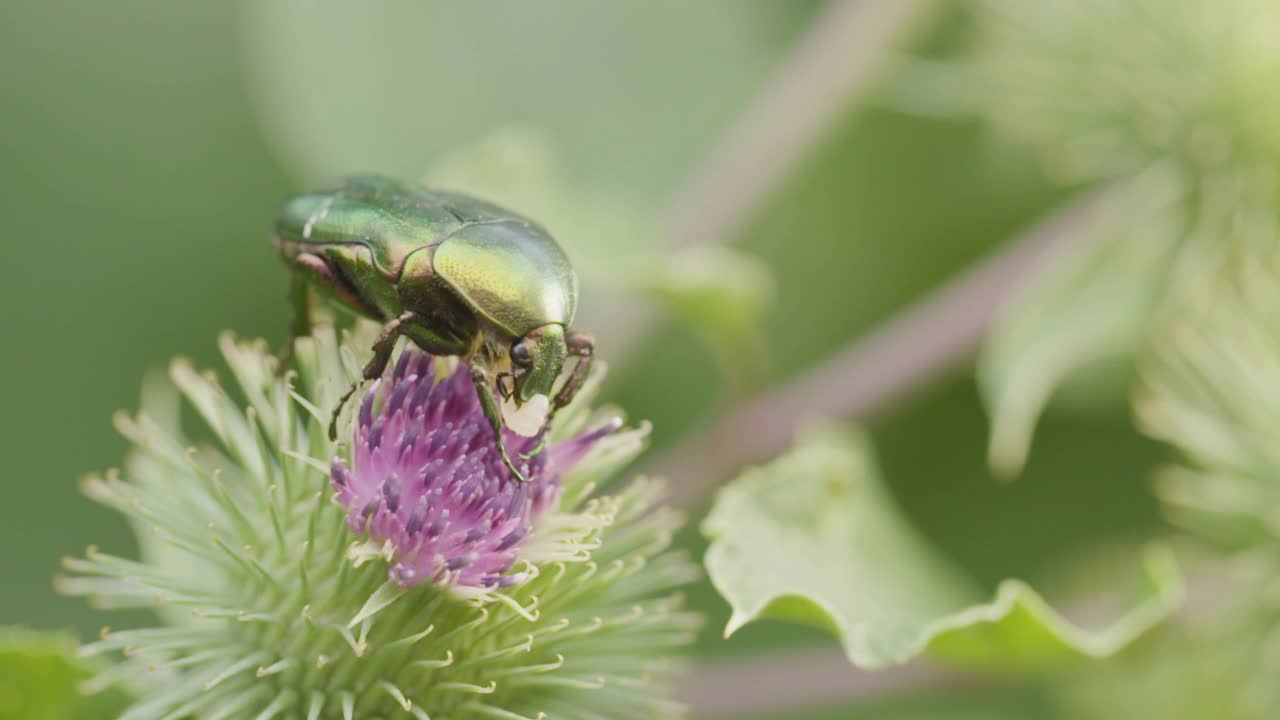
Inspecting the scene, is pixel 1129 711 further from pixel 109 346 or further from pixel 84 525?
pixel 109 346

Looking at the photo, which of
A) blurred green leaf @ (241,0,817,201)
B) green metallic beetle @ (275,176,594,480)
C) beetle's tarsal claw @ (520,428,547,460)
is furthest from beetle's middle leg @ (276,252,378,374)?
blurred green leaf @ (241,0,817,201)

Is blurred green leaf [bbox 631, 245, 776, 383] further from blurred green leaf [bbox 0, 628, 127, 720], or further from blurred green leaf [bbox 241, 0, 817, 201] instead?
blurred green leaf [bbox 0, 628, 127, 720]

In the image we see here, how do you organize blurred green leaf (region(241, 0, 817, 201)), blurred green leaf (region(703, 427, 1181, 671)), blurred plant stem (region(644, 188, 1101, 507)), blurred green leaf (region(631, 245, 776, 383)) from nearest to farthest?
blurred green leaf (region(703, 427, 1181, 671))
blurred green leaf (region(631, 245, 776, 383))
blurred plant stem (region(644, 188, 1101, 507))
blurred green leaf (region(241, 0, 817, 201))

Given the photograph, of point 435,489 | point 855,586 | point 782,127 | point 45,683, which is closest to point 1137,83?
point 782,127

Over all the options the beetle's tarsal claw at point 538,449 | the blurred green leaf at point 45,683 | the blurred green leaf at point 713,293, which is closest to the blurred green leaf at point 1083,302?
the blurred green leaf at point 713,293

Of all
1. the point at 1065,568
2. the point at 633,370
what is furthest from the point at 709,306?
the point at 1065,568

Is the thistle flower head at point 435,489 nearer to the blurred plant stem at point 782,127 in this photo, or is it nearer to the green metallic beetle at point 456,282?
the green metallic beetle at point 456,282

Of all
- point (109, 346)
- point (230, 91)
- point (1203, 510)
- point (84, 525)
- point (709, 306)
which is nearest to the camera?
point (1203, 510)

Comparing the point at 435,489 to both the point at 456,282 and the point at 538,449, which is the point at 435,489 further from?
the point at 456,282
